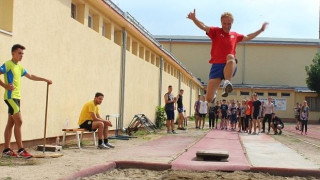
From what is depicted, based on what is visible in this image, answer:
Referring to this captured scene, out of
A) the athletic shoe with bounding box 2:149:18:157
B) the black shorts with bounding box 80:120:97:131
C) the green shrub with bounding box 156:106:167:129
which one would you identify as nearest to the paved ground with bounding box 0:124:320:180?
the athletic shoe with bounding box 2:149:18:157

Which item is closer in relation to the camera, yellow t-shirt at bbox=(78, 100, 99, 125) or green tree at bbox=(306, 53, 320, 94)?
yellow t-shirt at bbox=(78, 100, 99, 125)

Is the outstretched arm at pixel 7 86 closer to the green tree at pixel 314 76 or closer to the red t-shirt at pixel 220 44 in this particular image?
the red t-shirt at pixel 220 44

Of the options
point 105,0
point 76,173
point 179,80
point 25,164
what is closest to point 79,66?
point 105,0

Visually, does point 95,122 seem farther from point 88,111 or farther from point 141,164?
point 141,164

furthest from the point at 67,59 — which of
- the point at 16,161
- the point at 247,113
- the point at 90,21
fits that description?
the point at 247,113

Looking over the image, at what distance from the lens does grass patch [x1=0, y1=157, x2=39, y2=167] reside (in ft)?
25.7

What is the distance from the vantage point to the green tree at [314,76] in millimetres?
50078

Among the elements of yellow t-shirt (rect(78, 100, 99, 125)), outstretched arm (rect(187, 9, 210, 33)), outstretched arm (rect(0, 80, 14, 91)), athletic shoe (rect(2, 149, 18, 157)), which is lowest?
athletic shoe (rect(2, 149, 18, 157))

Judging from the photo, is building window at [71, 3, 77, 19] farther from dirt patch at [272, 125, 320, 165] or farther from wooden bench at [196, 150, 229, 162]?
dirt patch at [272, 125, 320, 165]

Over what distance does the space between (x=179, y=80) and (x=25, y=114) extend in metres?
25.6

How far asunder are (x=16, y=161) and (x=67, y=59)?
15.0ft

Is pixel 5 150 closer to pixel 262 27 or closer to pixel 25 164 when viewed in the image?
pixel 25 164

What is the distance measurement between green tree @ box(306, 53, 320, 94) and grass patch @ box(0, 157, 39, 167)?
149 ft

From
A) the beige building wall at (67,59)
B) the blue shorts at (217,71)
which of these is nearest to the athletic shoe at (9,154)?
the beige building wall at (67,59)
